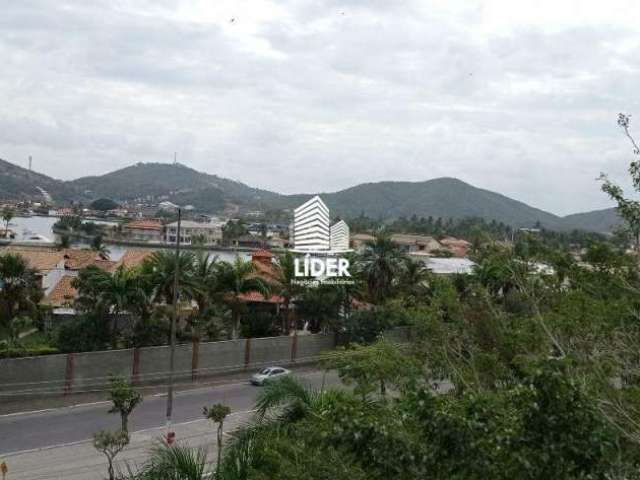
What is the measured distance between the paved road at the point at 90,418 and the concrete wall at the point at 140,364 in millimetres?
940

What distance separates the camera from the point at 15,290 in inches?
1188

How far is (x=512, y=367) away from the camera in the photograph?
1430 centimetres

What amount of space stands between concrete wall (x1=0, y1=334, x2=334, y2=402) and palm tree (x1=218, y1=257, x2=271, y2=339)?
1.99m

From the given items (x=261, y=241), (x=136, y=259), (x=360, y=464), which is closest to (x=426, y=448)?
(x=360, y=464)

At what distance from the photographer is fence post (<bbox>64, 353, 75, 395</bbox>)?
21906mm

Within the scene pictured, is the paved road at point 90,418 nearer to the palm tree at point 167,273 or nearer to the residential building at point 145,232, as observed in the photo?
the palm tree at point 167,273

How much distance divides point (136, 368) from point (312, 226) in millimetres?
19601

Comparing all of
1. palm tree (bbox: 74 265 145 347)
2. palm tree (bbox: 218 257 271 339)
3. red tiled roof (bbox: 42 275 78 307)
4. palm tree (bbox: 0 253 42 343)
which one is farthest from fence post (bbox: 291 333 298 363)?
red tiled roof (bbox: 42 275 78 307)

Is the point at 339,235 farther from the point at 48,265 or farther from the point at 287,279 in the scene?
the point at 48,265

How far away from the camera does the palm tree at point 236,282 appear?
2755cm

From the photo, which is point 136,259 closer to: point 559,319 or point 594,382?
point 559,319

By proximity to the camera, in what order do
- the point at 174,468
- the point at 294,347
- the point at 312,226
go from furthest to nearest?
the point at 312,226, the point at 294,347, the point at 174,468

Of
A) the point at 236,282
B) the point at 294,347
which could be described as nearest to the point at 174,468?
the point at 236,282

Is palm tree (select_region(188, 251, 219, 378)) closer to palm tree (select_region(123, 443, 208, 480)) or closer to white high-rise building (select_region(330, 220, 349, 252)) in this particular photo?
white high-rise building (select_region(330, 220, 349, 252))
